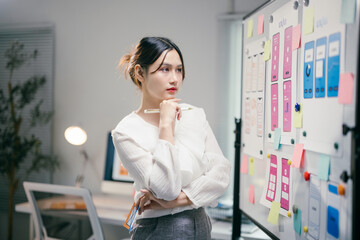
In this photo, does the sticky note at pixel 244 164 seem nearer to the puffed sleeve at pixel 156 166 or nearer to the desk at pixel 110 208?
the puffed sleeve at pixel 156 166

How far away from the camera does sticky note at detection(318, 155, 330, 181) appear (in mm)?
1167

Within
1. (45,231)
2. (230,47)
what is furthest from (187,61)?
(45,231)

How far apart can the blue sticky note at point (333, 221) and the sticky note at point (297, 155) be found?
0.71ft

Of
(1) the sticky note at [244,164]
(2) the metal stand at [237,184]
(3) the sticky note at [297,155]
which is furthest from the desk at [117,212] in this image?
(3) the sticky note at [297,155]

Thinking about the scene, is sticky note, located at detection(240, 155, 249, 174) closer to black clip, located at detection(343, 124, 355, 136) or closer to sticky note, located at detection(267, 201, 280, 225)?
sticky note, located at detection(267, 201, 280, 225)

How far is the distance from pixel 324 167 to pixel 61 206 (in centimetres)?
140

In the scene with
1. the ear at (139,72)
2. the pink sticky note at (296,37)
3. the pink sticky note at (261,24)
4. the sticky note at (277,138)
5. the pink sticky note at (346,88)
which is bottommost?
the sticky note at (277,138)

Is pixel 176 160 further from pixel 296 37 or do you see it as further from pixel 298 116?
pixel 296 37

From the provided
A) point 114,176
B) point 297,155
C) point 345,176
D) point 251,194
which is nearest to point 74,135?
point 114,176

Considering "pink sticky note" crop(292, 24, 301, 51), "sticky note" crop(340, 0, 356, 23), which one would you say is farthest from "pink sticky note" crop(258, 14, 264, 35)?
"sticky note" crop(340, 0, 356, 23)

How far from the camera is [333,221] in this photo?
1.14m

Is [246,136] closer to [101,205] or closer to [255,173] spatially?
[255,173]

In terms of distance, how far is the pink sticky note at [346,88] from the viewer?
1.04 meters

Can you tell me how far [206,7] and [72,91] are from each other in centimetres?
129
